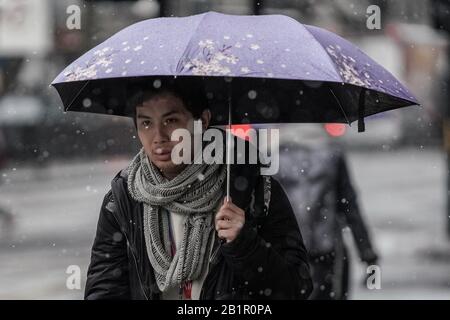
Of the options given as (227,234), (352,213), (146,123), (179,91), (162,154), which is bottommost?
(352,213)

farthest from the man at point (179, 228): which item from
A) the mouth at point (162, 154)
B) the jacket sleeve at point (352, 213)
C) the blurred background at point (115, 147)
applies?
the blurred background at point (115, 147)

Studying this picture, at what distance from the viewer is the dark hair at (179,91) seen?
3.64 meters

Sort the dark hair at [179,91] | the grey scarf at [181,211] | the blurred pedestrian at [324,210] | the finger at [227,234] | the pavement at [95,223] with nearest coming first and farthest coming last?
1. the finger at [227,234]
2. the grey scarf at [181,211]
3. the dark hair at [179,91]
4. the blurred pedestrian at [324,210]
5. the pavement at [95,223]

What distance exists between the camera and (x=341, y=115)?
4.20m

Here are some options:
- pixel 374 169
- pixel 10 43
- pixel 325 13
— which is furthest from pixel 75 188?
pixel 374 169

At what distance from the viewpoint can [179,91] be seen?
3652mm

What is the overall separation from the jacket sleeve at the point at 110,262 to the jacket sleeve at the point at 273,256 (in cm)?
37

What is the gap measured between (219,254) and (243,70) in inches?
24.5

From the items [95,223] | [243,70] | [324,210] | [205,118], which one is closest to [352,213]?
[324,210]

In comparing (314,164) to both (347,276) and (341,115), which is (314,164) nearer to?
(347,276)

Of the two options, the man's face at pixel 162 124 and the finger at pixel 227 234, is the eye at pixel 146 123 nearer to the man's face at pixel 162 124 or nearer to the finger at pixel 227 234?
the man's face at pixel 162 124

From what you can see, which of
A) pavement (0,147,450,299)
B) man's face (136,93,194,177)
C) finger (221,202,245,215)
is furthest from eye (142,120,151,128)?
pavement (0,147,450,299)

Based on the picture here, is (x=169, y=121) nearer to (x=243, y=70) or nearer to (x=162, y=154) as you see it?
(x=162, y=154)

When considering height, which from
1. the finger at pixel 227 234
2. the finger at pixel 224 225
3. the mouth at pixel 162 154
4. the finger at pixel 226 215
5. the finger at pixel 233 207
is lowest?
the finger at pixel 227 234
